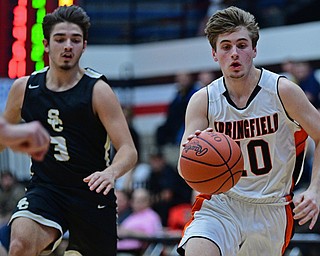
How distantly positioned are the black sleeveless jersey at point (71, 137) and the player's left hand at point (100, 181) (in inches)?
17.1

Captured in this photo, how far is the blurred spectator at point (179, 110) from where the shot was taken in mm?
11688

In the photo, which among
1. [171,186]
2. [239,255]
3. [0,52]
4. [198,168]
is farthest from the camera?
[171,186]

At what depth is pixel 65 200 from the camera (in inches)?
239

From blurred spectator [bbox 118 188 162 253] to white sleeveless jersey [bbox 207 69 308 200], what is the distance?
463 centimetres

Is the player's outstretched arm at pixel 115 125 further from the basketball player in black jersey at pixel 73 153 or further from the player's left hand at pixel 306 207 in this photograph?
the player's left hand at pixel 306 207

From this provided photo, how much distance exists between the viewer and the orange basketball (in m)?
5.31

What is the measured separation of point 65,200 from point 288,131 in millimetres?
1655

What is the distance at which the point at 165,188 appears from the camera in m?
12.2

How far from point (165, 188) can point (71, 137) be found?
6.15m

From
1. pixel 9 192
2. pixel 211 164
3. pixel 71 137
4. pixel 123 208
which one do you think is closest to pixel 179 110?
pixel 123 208

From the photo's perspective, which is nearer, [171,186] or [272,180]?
[272,180]

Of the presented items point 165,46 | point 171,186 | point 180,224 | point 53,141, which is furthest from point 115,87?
point 53,141

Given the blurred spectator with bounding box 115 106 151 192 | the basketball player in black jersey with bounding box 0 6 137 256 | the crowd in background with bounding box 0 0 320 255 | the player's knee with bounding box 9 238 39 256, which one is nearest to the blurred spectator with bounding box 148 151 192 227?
the crowd in background with bounding box 0 0 320 255

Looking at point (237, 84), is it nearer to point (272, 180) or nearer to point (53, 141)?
point (272, 180)
